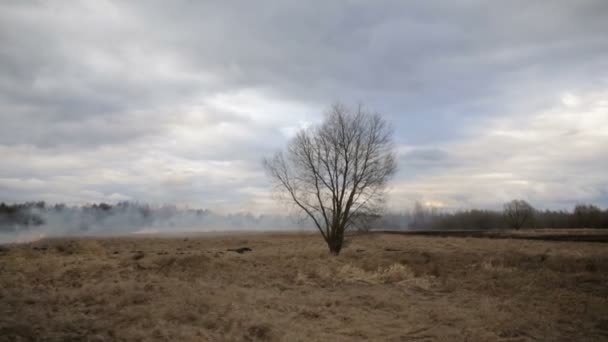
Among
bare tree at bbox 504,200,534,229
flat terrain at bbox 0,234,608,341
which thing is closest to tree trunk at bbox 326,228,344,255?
flat terrain at bbox 0,234,608,341

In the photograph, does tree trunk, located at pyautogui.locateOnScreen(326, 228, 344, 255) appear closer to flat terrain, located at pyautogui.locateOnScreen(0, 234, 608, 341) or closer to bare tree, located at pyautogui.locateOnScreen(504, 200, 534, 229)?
flat terrain, located at pyautogui.locateOnScreen(0, 234, 608, 341)

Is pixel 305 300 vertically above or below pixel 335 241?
below

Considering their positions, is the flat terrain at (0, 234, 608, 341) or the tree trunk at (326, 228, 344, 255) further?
the tree trunk at (326, 228, 344, 255)

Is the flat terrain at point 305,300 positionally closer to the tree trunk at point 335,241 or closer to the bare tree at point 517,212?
the tree trunk at point 335,241

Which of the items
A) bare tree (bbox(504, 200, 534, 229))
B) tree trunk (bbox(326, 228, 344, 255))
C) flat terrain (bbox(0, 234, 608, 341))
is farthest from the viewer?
bare tree (bbox(504, 200, 534, 229))

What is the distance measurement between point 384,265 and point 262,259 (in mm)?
6288

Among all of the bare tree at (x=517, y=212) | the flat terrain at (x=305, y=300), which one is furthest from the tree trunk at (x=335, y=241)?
the bare tree at (x=517, y=212)

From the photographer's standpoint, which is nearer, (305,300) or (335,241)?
(305,300)

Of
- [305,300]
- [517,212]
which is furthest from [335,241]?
[517,212]

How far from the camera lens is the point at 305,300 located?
11.6 m

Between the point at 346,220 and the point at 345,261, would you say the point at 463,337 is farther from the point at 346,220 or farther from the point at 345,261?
the point at 346,220

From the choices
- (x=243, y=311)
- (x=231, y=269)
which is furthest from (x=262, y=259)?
(x=243, y=311)

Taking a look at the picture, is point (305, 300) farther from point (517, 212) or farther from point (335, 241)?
point (517, 212)

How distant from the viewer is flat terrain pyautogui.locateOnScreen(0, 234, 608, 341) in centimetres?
800
